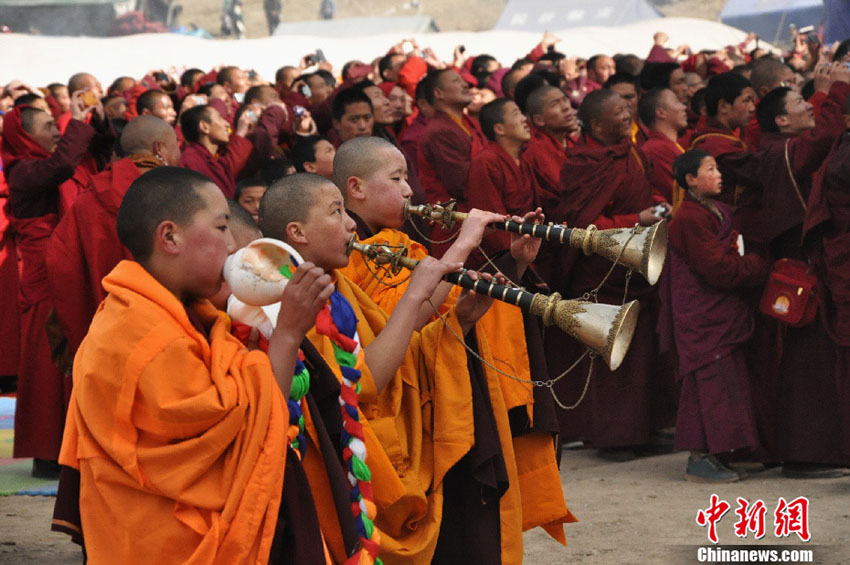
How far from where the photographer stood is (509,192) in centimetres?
660

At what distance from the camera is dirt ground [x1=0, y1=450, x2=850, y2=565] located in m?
4.69

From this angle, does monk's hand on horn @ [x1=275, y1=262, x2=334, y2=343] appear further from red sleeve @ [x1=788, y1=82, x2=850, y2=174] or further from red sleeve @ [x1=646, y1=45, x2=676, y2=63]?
red sleeve @ [x1=646, y1=45, x2=676, y2=63]

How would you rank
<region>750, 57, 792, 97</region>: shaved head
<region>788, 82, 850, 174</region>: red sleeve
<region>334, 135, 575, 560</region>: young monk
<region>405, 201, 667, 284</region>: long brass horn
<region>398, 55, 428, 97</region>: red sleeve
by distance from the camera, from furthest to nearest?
<region>398, 55, 428, 97</region>: red sleeve < <region>750, 57, 792, 97</region>: shaved head < <region>788, 82, 850, 174</region>: red sleeve < <region>334, 135, 575, 560</region>: young monk < <region>405, 201, 667, 284</region>: long brass horn

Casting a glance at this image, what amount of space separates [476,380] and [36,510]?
2792 millimetres

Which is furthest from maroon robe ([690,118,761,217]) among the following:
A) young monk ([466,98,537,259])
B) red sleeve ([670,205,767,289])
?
young monk ([466,98,537,259])

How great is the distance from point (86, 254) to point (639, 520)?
104 inches

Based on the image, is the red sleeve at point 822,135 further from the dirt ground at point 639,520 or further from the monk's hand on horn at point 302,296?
the monk's hand on horn at point 302,296

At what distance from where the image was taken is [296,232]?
123 inches

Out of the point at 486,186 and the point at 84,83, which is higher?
the point at 84,83

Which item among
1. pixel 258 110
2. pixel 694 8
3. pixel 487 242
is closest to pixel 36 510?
pixel 487 242

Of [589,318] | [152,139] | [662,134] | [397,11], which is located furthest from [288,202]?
[397,11]

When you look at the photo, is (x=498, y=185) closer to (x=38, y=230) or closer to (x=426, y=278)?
(x=38, y=230)

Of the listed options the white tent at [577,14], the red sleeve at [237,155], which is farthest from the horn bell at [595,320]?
the white tent at [577,14]

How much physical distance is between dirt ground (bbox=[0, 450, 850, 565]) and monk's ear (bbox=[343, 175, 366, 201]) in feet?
5.71
